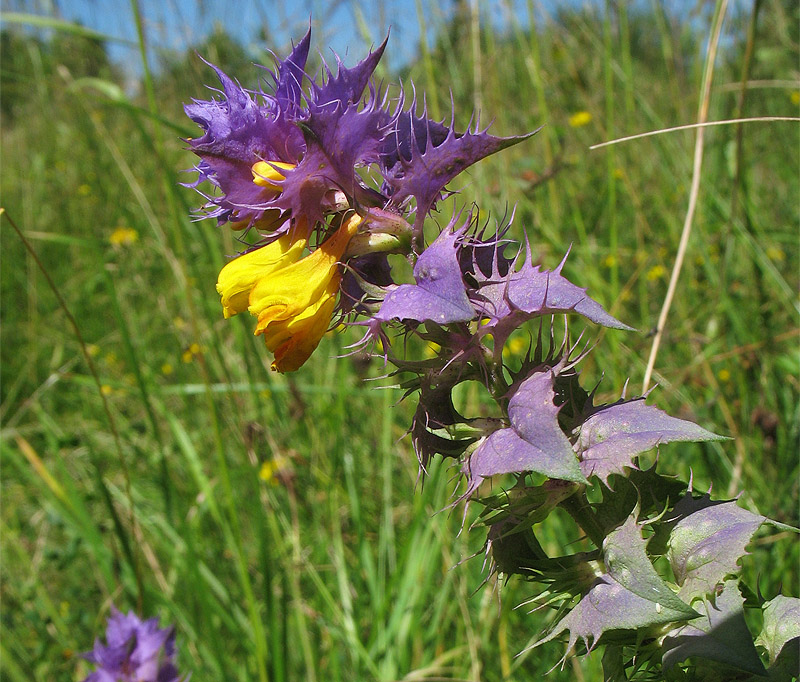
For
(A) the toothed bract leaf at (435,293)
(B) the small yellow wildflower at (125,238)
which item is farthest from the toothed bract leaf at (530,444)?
(B) the small yellow wildflower at (125,238)

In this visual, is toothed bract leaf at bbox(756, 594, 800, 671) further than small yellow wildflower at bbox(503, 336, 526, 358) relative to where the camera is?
No

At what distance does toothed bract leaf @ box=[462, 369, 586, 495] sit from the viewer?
0.60 m

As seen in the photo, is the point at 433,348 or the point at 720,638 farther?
the point at 433,348

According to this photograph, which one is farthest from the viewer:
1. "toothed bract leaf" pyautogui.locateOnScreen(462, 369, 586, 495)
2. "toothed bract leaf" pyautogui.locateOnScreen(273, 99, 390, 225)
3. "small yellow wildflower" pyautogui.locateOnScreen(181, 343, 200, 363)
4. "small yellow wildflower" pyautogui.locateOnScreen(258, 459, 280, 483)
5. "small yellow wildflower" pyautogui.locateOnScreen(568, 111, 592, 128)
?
"small yellow wildflower" pyautogui.locateOnScreen(568, 111, 592, 128)

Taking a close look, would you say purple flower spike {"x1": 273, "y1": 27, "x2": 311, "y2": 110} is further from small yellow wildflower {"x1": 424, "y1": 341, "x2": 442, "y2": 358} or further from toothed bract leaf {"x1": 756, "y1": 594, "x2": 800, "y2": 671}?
toothed bract leaf {"x1": 756, "y1": 594, "x2": 800, "y2": 671}

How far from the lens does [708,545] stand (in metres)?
0.70

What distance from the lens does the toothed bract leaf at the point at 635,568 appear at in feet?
2.03

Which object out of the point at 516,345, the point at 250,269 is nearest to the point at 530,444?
the point at 250,269

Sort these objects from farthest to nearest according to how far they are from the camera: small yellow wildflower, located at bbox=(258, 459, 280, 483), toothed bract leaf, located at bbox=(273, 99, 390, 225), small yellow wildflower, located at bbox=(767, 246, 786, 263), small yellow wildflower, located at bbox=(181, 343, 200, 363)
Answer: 1. small yellow wildflower, located at bbox=(767, 246, 786, 263)
2. small yellow wildflower, located at bbox=(258, 459, 280, 483)
3. small yellow wildflower, located at bbox=(181, 343, 200, 363)
4. toothed bract leaf, located at bbox=(273, 99, 390, 225)

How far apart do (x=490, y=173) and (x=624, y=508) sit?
223cm

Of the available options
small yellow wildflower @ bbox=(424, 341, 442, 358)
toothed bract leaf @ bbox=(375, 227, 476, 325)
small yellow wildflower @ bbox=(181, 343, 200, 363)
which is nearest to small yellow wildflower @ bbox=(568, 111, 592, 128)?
small yellow wildflower @ bbox=(424, 341, 442, 358)

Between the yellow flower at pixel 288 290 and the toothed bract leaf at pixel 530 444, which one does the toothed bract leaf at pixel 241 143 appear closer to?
the yellow flower at pixel 288 290

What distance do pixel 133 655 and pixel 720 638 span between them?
127 centimetres

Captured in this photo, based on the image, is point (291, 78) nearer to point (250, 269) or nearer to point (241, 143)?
point (241, 143)
